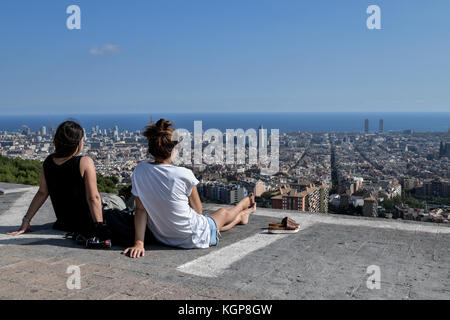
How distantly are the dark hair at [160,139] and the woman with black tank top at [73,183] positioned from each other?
2.42ft

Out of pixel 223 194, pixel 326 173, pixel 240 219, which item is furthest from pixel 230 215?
pixel 326 173

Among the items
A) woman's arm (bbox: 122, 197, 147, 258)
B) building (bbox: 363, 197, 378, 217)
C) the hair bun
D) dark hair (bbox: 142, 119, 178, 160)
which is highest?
the hair bun

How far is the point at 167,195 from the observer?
384cm

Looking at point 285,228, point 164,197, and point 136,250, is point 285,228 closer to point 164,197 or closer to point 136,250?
point 164,197

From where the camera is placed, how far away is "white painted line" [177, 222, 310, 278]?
338cm

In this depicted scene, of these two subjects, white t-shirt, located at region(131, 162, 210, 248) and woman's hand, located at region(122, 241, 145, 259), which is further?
white t-shirt, located at region(131, 162, 210, 248)

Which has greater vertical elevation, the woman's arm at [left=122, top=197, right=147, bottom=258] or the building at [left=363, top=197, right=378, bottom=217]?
the woman's arm at [left=122, top=197, right=147, bottom=258]

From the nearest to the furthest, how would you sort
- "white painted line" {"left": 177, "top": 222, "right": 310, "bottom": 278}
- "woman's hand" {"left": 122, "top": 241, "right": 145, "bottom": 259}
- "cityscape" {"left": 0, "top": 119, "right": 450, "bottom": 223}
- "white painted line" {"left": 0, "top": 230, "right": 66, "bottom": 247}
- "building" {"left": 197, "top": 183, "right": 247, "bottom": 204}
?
1. "white painted line" {"left": 177, "top": 222, "right": 310, "bottom": 278}
2. "woman's hand" {"left": 122, "top": 241, "right": 145, "bottom": 259}
3. "white painted line" {"left": 0, "top": 230, "right": 66, "bottom": 247}
4. "building" {"left": 197, "top": 183, "right": 247, "bottom": 204}
5. "cityscape" {"left": 0, "top": 119, "right": 450, "bottom": 223}

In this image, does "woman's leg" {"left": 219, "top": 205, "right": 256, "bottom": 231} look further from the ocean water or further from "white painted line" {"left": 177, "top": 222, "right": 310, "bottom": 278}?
the ocean water

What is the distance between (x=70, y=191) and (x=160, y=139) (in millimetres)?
1145

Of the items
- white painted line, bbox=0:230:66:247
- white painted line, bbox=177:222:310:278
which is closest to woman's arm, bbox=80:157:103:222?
white painted line, bbox=0:230:66:247

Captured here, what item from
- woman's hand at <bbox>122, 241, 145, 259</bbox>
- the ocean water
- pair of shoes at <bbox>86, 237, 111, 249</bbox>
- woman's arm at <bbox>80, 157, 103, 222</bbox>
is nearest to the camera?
woman's hand at <bbox>122, 241, 145, 259</bbox>

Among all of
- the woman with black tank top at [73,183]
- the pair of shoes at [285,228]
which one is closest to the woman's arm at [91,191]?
the woman with black tank top at [73,183]
